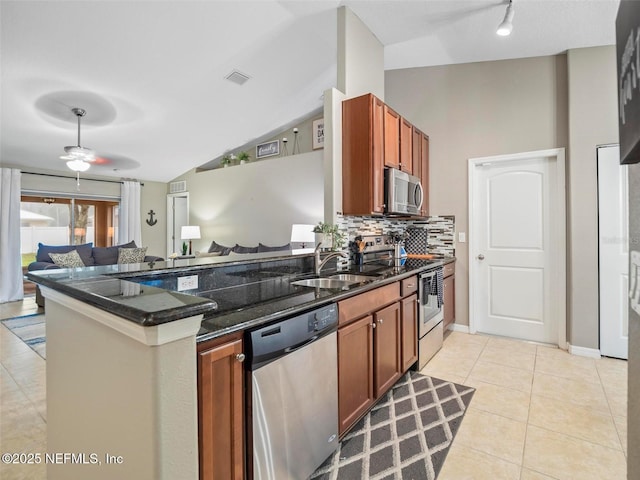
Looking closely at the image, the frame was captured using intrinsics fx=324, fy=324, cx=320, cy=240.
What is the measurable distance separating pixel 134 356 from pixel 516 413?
237 centimetres

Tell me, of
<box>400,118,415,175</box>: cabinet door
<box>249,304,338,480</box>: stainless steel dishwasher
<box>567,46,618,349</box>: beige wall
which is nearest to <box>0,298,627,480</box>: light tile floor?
<box>567,46,618,349</box>: beige wall

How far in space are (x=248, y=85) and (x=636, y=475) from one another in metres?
4.95

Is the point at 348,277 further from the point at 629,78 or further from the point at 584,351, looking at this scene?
the point at 584,351

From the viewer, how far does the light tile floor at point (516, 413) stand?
1684mm

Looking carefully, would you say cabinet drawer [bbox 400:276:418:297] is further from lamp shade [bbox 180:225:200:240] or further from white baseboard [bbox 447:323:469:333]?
lamp shade [bbox 180:225:200:240]

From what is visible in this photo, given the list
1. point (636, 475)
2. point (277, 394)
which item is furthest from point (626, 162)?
point (277, 394)

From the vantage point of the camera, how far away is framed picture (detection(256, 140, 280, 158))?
6.38m

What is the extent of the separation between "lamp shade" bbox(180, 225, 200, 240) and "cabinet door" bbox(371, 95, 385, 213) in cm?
510

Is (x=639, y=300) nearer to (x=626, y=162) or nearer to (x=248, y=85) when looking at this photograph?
(x=626, y=162)

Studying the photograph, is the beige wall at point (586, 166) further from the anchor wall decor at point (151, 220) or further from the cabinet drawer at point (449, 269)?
the anchor wall decor at point (151, 220)

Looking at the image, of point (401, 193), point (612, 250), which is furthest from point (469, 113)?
point (612, 250)

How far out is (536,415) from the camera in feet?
7.02

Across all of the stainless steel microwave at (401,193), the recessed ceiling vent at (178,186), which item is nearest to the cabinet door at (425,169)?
the stainless steel microwave at (401,193)

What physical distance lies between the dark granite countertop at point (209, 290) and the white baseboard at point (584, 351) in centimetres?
205
